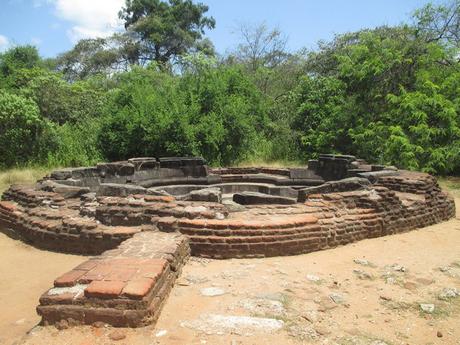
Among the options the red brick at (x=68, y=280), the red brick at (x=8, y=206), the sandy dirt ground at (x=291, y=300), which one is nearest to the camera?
the sandy dirt ground at (x=291, y=300)

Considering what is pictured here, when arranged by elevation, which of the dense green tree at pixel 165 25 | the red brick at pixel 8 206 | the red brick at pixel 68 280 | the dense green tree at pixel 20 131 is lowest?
the red brick at pixel 8 206

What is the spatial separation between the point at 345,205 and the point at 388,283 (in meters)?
1.96

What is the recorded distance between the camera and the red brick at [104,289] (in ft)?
9.78

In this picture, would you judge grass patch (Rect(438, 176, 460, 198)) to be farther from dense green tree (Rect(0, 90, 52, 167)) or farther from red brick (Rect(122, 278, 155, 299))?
dense green tree (Rect(0, 90, 52, 167))

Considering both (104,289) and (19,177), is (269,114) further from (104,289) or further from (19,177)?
(104,289)

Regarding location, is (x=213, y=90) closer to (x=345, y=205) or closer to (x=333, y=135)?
(x=333, y=135)

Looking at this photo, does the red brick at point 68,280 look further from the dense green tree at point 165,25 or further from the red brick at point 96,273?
the dense green tree at point 165,25

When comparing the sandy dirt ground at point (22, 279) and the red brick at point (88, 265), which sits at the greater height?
the red brick at point (88, 265)

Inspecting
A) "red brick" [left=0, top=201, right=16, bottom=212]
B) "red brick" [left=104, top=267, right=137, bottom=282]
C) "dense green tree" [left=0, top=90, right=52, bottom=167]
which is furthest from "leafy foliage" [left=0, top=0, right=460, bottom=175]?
"red brick" [left=104, top=267, right=137, bottom=282]

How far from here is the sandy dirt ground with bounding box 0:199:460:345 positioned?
2.92 metres

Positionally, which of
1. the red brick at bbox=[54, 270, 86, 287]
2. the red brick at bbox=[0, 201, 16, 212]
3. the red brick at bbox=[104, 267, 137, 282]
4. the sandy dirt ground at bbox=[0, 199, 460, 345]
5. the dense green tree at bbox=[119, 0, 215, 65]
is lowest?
the sandy dirt ground at bbox=[0, 199, 460, 345]

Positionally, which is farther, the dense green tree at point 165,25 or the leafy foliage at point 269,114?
the dense green tree at point 165,25

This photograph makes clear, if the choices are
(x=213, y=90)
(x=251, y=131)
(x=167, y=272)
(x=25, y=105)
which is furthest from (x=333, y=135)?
(x=167, y=272)

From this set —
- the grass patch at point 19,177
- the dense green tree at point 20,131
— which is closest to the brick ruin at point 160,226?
the grass patch at point 19,177
